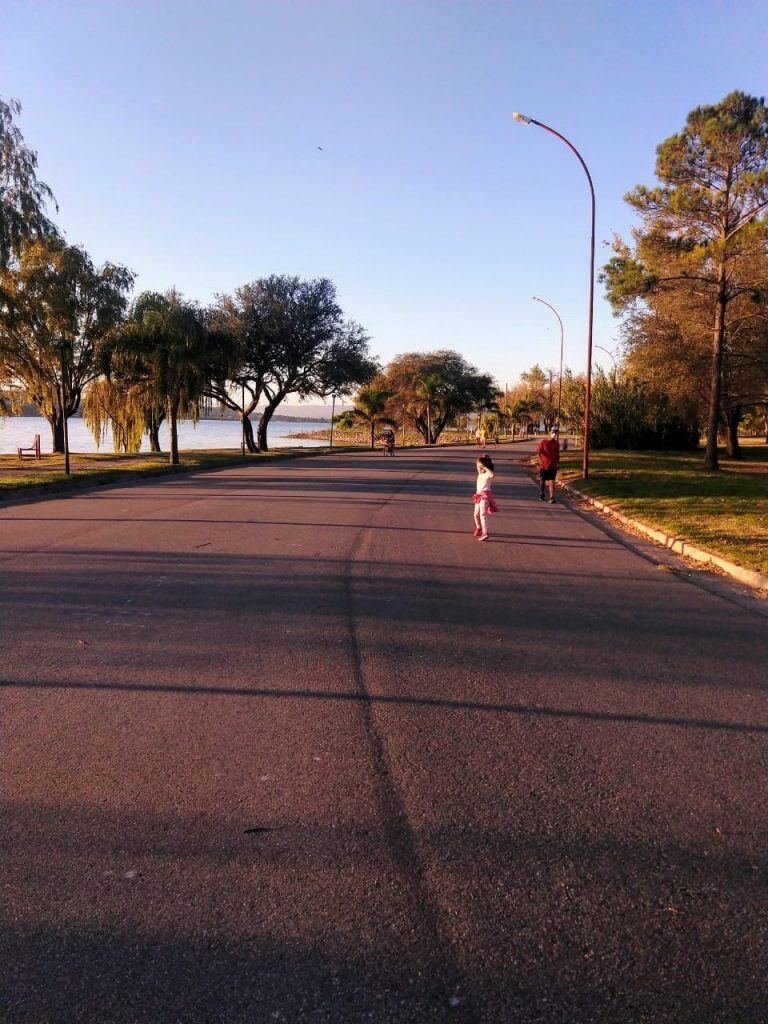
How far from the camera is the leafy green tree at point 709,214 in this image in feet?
81.9

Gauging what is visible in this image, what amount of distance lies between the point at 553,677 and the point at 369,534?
7.44m

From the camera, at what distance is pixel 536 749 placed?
14.7 feet

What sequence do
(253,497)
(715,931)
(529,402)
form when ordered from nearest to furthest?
(715,931), (253,497), (529,402)

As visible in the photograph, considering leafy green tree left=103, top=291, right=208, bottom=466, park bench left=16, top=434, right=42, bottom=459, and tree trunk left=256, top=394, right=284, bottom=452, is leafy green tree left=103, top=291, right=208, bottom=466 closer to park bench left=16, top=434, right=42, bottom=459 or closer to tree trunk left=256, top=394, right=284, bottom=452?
park bench left=16, top=434, right=42, bottom=459

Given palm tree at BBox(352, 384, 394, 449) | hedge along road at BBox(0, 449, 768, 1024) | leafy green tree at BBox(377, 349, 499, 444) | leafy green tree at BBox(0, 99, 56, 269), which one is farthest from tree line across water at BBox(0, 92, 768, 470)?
leafy green tree at BBox(377, 349, 499, 444)

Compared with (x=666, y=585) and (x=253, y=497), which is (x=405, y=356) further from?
(x=666, y=585)

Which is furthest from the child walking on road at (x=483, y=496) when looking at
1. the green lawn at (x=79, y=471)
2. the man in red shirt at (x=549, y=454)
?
the green lawn at (x=79, y=471)

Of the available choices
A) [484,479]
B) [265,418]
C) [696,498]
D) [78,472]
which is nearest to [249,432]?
[265,418]

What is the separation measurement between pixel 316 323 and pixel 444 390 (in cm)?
3694

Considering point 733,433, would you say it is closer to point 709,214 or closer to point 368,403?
point 709,214

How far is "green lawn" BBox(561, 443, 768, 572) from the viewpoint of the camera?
1224 cm

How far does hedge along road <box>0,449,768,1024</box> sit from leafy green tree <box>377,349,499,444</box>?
78.6 meters

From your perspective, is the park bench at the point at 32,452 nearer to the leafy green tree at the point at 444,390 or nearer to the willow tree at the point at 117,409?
the willow tree at the point at 117,409

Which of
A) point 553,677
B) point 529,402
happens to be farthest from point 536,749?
point 529,402
